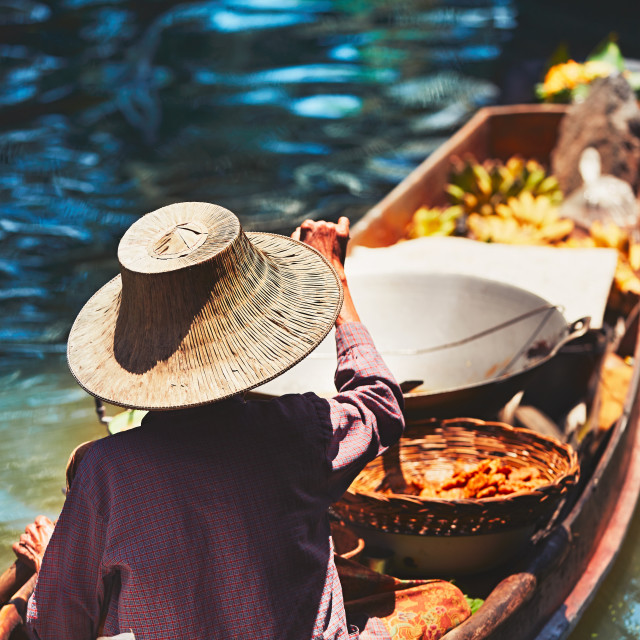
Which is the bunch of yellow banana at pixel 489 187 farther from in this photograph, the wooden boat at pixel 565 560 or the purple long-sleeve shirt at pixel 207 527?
the purple long-sleeve shirt at pixel 207 527

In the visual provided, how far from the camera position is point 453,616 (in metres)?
1.61

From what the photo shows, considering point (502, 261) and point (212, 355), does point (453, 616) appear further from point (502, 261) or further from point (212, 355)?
point (502, 261)

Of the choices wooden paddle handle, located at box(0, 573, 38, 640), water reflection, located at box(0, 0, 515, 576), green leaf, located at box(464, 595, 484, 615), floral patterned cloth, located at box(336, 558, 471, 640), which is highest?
floral patterned cloth, located at box(336, 558, 471, 640)

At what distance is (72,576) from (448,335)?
1566 millimetres

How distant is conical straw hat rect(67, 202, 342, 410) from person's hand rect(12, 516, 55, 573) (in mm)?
486

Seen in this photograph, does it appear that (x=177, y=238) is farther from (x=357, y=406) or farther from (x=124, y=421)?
(x=124, y=421)

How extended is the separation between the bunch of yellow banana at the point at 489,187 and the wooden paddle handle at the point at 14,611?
3.14 metres

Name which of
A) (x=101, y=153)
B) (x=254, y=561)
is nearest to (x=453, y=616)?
(x=254, y=561)

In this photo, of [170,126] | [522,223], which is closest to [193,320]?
[522,223]

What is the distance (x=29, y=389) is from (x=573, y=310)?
8.75 ft

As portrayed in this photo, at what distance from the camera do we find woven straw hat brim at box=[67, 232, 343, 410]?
3.89ft

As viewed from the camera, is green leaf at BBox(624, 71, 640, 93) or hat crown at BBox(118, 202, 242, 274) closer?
hat crown at BBox(118, 202, 242, 274)

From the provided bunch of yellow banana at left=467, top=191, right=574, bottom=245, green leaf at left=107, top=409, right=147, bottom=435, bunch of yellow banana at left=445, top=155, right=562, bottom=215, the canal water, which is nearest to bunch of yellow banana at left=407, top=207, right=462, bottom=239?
bunch of yellow banana at left=467, top=191, right=574, bottom=245

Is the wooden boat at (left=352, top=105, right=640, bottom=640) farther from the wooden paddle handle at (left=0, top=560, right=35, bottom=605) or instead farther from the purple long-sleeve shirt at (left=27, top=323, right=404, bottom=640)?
the wooden paddle handle at (left=0, top=560, right=35, bottom=605)
